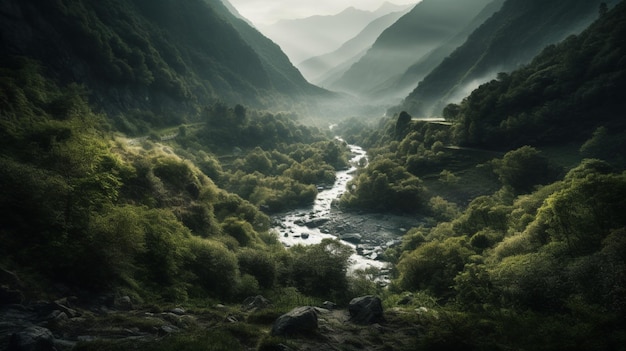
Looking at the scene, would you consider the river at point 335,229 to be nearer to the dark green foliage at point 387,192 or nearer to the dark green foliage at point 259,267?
the dark green foliage at point 387,192

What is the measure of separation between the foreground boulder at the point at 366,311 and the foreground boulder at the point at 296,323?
20.0 ft

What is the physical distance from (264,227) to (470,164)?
2853 inches

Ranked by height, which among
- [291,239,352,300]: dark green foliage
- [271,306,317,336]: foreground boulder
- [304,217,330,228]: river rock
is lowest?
[271,306,317,336]: foreground boulder

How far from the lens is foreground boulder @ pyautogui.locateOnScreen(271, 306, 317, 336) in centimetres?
2278

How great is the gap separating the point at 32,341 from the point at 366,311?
70.4 ft

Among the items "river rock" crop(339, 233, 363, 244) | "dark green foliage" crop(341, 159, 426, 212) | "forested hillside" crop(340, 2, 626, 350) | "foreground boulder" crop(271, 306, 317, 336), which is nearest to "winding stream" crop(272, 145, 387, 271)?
"river rock" crop(339, 233, 363, 244)

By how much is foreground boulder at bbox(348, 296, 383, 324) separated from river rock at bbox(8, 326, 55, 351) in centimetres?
1990

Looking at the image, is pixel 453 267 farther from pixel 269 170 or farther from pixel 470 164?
Answer: pixel 269 170

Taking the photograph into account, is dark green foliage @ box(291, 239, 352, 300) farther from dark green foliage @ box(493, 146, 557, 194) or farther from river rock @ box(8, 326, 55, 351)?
dark green foliage @ box(493, 146, 557, 194)

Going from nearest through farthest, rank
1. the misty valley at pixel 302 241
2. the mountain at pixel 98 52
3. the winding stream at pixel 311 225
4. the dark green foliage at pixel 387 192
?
the misty valley at pixel 302 241, the winding stream at pixel 311 225, the mountain at pixel 98 52, the dark green foliage at pixel 387 192

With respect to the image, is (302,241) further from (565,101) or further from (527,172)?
(565,101)

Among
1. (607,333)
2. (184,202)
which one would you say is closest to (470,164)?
(184,202)

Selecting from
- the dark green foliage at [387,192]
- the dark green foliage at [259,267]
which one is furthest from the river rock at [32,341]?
the dark green foliage at [387,192]

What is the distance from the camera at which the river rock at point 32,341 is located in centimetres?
1567
